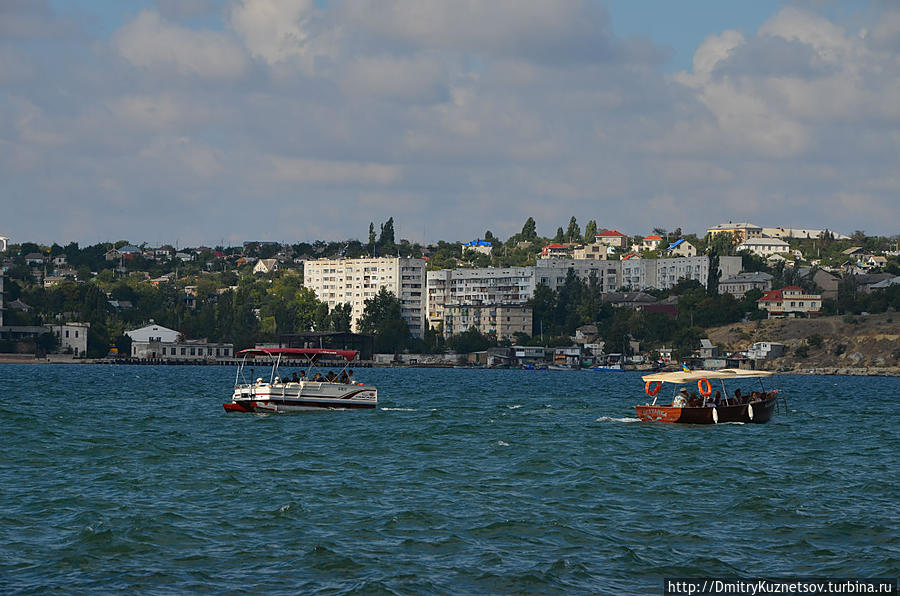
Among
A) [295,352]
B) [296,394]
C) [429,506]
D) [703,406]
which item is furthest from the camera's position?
[296,394]

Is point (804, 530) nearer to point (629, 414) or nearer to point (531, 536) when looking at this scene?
point (531, 536)

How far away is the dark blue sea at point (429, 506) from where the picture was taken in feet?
79.6

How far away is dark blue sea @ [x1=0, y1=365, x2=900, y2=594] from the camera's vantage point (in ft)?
79.6

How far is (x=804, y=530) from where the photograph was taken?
2930cm

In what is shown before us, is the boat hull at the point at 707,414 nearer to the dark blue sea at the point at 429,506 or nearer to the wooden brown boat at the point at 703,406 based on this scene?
the wooden brown boat at the point at 703,406

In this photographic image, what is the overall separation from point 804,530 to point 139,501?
17.1m

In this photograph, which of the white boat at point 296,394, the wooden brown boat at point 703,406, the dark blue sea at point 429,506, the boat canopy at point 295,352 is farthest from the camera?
the white boat at point 296,394

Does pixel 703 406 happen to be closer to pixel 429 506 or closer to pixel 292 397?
pixel 292 397

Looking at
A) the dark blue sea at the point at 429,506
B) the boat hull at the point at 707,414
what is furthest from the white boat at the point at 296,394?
the boat hull at the point at 707,414

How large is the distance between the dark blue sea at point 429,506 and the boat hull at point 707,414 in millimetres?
661

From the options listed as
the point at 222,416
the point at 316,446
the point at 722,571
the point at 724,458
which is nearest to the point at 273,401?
the point at 222,416

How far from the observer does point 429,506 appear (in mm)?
32094

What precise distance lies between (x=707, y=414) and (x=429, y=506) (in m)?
29.8

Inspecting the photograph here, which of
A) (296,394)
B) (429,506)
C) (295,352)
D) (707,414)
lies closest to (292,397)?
(296,394)
